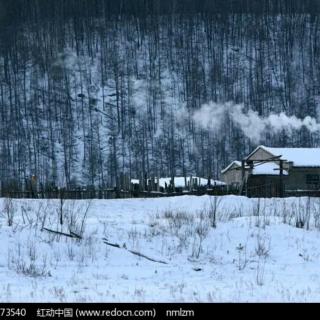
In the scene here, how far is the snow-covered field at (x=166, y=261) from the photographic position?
8.93 m

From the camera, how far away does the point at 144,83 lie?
84000 mm

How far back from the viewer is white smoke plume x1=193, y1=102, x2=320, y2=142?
7738cm

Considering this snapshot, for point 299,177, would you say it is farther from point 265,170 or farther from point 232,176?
point 232,176

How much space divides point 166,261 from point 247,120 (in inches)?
2856

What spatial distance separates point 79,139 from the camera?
2926 inches

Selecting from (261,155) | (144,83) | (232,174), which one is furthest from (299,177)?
(144,83)

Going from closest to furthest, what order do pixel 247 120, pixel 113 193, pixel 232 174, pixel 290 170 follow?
pixel 113 193 < pixel 290 170 < pixel 232 174 < pixel 247 120

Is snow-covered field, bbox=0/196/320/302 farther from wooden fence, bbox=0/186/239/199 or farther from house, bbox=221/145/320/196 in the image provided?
house, bbox=221/145/320/196

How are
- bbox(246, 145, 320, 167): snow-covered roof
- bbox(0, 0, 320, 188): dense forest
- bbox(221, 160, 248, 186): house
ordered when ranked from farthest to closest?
bbox(0, 0, 320, 188): dense forest, bbox(221, 160, 248, 186): house, bbox(246, 145, 320, 167): snow-covered roof

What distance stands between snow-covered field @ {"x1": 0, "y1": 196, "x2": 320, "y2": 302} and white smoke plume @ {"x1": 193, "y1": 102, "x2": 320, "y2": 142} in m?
61.4

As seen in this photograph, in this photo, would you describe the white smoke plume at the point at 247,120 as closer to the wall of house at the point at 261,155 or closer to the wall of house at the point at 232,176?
the wall of house at the point at 232,176

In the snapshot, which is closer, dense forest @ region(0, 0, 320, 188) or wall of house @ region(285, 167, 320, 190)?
wall of house @ region(285, 167, 320, 190)

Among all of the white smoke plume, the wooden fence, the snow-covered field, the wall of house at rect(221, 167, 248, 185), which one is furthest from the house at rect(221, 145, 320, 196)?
the snow-covered field

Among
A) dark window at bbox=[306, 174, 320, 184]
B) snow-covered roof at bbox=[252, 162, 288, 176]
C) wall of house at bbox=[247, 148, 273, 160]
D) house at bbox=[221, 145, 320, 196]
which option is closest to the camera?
house at bbox=[221, 145, 320, 196]
